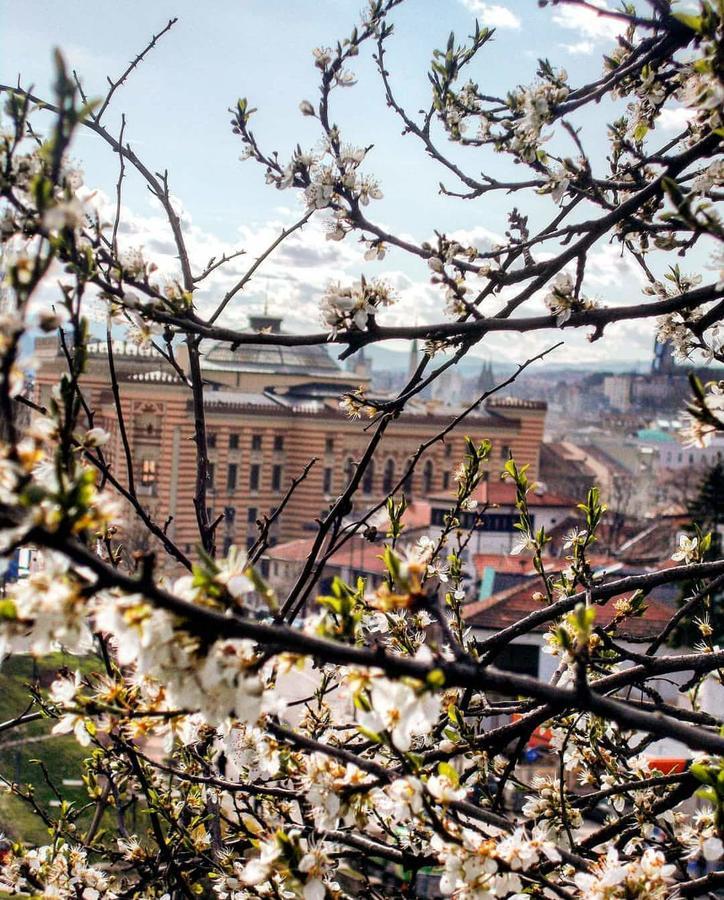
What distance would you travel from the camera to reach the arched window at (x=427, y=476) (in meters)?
39.6

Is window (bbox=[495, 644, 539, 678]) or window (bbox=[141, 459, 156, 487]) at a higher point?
window (bbox=[141, 459, 156, 487])

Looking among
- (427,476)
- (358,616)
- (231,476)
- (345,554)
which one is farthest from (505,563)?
(358,616)

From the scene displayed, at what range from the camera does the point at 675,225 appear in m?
2.37

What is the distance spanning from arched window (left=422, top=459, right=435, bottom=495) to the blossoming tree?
3590 cm

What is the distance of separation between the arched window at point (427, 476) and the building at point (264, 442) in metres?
0.04

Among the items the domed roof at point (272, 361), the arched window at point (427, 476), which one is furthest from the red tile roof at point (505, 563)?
the domed roof at point (272, 361)

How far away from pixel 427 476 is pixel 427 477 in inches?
2.1

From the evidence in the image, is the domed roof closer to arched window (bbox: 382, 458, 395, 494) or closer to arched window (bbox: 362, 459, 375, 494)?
arched window (bbox: 362, 459, 375, 494)

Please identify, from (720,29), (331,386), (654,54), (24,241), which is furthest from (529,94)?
(331,386)

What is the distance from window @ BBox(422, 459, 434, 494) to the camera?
3956cm

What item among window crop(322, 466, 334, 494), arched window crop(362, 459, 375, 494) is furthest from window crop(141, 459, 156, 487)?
arched window crop(362, 459, 375, 494)

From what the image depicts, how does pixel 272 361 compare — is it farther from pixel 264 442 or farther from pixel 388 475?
pixel 264 442

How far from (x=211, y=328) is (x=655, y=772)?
211 cm

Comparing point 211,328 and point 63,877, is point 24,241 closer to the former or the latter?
point 211,328
